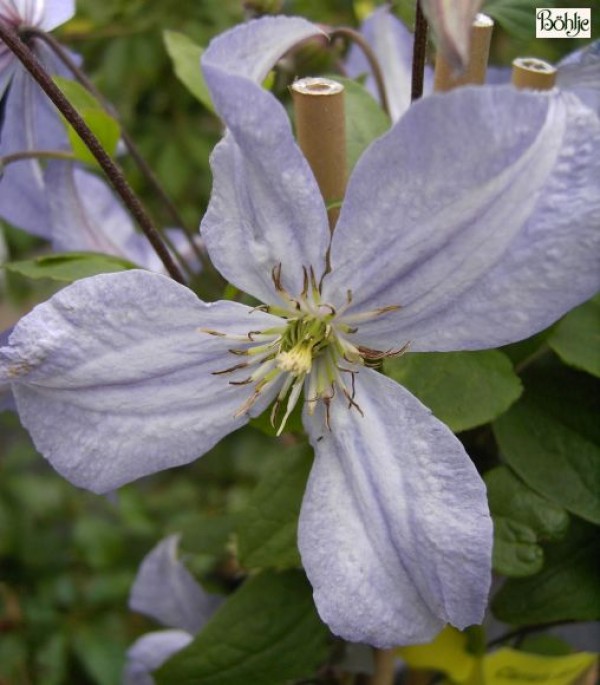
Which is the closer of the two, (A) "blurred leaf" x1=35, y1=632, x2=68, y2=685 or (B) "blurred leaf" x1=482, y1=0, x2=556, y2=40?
(B) "blurred leaf" x1=482, y1=0, x2=556, y2=40

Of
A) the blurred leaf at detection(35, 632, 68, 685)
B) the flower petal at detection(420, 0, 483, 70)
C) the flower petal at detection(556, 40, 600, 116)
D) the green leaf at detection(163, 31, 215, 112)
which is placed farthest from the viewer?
the blurred leaf at detection(35, 632, 68, 685)

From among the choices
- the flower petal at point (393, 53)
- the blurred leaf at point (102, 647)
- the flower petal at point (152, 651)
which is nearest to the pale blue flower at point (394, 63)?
the flower petal at point (393, 53)

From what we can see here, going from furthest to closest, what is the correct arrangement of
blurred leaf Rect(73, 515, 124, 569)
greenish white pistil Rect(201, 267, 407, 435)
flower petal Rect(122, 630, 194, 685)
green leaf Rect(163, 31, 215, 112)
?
1. blurred leaf Rect(73, 515, 124, 569)
2. flower petal Rect(122, 630, 194, 685)
3. green leaf Rect(163, 31, 215, 112)
4. greenish white pistil Rect(201, 267, 407, 435)

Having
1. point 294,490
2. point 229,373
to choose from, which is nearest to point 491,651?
point 294,490

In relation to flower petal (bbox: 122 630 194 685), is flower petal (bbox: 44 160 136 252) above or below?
above

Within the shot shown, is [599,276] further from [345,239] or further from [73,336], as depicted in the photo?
[73,336]

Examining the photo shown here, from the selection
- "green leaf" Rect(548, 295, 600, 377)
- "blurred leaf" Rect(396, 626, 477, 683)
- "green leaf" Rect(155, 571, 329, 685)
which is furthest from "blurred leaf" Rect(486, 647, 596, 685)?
"green leaf" Rect(548, 295, 600, 377)

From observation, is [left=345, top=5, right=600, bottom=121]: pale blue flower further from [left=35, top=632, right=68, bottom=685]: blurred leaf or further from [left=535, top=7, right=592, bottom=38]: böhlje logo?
[left=35, top=632, right=68, bottom=685]: blurred leaf
